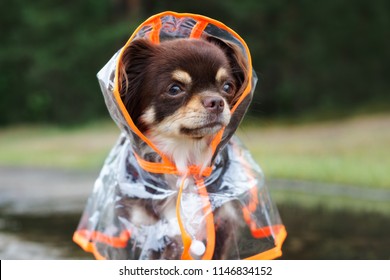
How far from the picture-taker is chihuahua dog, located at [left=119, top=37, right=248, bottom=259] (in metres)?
Result: 3.24

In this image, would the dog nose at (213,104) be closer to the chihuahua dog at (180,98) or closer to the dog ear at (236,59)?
the chihuahua dog at (180,98)

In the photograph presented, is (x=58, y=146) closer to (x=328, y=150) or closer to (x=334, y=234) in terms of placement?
(x=328, y=150)

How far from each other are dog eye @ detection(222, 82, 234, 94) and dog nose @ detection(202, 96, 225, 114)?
22 cm

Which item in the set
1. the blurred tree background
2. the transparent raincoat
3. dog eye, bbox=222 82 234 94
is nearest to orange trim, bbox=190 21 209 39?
the transparent raincoat

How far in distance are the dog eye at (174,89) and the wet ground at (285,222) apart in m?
2.29

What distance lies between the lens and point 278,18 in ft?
61.5

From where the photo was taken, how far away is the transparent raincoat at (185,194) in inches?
133

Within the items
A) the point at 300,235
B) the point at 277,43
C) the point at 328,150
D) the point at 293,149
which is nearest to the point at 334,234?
the point at 300,235

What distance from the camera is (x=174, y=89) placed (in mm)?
3279

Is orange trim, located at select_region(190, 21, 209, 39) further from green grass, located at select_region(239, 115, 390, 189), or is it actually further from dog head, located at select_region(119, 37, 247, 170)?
green grass, located at select_region(239, 115, 390, 189)

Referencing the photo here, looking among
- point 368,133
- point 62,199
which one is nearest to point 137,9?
point 368,133

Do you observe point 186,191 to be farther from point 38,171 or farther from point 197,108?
point 38,171

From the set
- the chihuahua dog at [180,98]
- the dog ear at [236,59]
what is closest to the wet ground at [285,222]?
the chihuahua dog at [180,98]

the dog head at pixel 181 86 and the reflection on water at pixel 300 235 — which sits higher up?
the dog head at pixel 181 86
